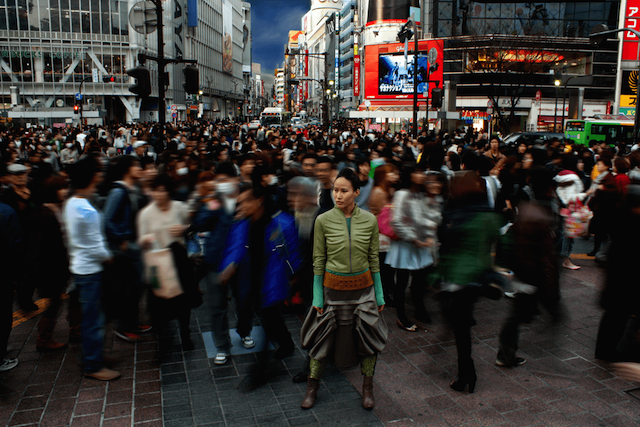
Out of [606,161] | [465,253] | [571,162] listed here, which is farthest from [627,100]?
[465,253]

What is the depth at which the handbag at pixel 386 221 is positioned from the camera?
5402mm

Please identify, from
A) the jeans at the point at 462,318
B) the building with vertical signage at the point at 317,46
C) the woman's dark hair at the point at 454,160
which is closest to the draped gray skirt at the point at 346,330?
the jeans at the point at 462,318

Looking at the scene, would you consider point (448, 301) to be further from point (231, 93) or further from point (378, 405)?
point (231, 93)

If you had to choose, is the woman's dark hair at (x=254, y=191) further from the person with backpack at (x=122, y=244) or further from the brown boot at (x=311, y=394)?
the brown boot at (x=311, y=394)

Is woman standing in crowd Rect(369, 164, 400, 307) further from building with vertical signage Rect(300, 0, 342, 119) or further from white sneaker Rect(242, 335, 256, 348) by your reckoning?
building with vertical signage Rect(300, 0, 342, 119)

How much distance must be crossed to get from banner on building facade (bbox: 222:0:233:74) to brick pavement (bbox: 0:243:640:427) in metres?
118

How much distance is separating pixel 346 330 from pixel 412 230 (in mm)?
1629

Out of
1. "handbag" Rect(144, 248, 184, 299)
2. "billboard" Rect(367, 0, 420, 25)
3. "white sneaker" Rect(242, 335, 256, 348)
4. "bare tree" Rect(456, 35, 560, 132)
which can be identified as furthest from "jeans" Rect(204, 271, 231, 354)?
"billboard" Rect(367, 0, 420, 25)

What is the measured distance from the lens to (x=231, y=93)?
406ft

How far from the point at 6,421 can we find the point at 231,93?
12496 cm

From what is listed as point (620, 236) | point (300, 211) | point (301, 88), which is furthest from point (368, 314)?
point (301, 88)

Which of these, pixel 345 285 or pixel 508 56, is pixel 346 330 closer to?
pixel 345 285

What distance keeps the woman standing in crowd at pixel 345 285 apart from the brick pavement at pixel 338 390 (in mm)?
566

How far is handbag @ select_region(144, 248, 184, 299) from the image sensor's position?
4.39m
